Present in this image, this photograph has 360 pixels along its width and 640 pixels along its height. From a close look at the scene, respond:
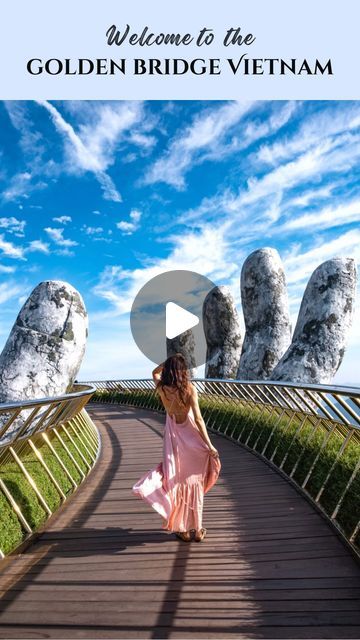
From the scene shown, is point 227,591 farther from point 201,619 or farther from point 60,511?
point 60,511

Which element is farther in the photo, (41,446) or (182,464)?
(41,446)

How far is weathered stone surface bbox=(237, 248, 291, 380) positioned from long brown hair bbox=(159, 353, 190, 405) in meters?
11.2

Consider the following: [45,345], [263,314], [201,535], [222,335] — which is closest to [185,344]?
[222,335]

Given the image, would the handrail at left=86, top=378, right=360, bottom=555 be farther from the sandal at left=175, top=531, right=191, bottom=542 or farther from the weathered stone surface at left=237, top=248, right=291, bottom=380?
the weathered stone surface at left=237, top=248, right=291, bottom=380

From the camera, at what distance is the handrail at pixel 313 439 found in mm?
4777

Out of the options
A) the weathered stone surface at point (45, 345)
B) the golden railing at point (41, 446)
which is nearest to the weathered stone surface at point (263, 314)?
the golden railing at point (41, 446)

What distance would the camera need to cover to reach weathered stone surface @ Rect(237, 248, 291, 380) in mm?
16000

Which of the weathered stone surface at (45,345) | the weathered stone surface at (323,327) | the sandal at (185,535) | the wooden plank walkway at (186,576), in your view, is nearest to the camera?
the wooden plank walkway at (186,576)

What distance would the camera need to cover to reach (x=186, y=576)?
393 cm

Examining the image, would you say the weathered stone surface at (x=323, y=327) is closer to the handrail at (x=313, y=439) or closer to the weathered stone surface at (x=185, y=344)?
the handrail at (x=313, y=439)

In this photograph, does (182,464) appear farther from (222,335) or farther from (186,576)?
(222,335)

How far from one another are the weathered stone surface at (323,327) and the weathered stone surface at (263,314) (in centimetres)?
209

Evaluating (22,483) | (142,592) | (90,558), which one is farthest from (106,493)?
(142,592)

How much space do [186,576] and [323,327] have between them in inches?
406
